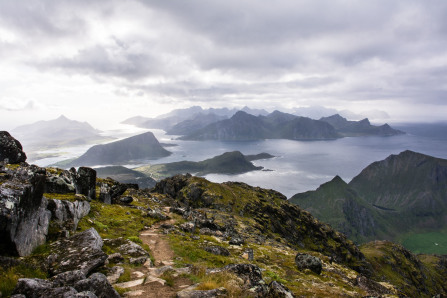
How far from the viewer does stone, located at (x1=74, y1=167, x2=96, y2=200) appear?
96.7 feet

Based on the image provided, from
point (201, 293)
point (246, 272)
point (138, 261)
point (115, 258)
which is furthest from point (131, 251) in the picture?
point (246, 272)

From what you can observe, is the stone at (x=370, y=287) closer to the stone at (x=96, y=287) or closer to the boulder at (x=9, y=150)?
the stone at (x=96, y=287)

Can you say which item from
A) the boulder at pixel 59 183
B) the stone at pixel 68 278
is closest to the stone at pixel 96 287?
the stone at pixel 68 278

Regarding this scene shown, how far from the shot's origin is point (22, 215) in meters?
11.9

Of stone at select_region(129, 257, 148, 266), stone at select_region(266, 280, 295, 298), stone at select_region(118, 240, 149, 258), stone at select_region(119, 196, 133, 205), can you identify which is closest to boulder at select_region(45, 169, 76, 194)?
→ stone at select_region(119, 196, 133, 205)

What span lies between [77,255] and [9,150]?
28.1 meters

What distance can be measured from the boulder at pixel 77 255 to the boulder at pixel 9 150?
24759 millimetres

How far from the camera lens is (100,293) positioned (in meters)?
9.06

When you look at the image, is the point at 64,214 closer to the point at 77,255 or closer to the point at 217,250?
the point at 77,255

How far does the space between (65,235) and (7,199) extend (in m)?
5.16

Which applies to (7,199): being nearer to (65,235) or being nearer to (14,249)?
(14,249)

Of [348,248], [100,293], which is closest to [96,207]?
[100,293]

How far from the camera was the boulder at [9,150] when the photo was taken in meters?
29.0

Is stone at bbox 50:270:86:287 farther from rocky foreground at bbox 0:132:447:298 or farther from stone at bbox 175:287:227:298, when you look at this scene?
stone at bbox 175:287:227:298
